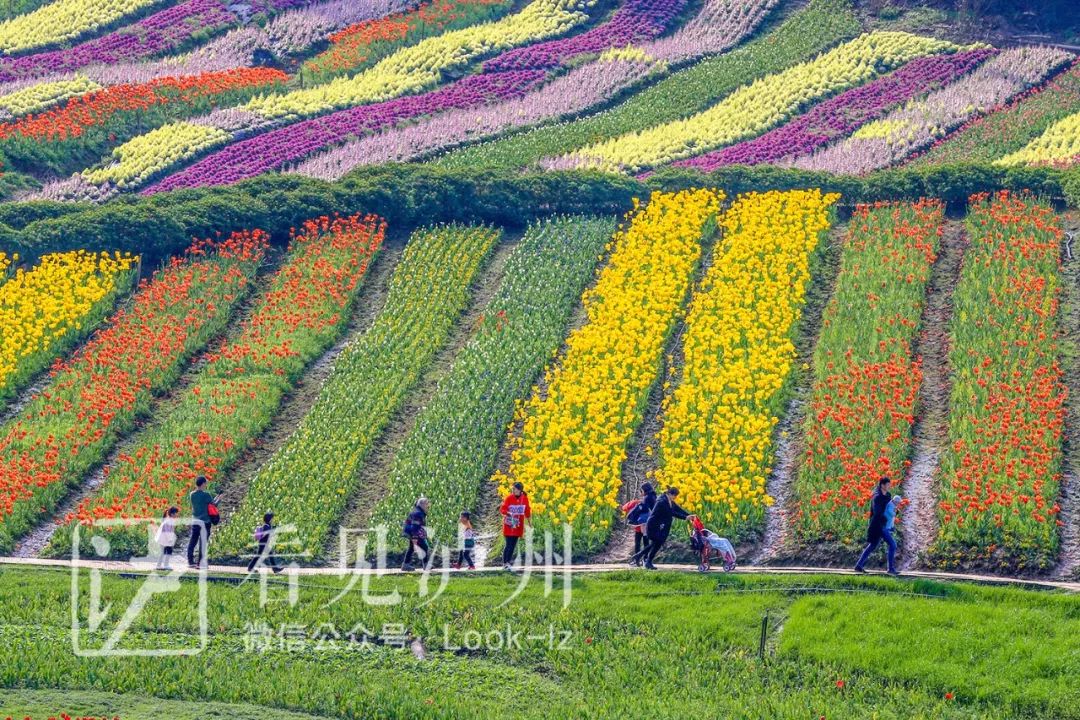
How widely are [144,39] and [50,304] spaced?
923 inches

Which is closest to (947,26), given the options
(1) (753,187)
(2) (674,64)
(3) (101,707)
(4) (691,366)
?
(2) (674,64)

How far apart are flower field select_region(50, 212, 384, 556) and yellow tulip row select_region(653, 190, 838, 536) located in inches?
338

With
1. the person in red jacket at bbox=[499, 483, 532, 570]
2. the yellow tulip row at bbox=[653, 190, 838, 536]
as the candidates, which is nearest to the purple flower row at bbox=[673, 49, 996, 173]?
the yellow tulip row at bbox=[653, 190, 838, 536]

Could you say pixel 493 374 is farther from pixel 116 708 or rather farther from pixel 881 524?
pixel 116 708

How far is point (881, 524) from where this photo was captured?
26.1 metres

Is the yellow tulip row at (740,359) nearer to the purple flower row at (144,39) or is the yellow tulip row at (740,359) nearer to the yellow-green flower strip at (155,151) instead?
the yellow-green flower strip at (155,151)

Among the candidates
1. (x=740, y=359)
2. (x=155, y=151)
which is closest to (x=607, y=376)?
(x=740, y=359)

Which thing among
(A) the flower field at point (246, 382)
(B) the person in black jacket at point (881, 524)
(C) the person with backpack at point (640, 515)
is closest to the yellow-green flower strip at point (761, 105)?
(A) the flower field at point (246, 382)

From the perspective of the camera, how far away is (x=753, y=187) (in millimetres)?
42906

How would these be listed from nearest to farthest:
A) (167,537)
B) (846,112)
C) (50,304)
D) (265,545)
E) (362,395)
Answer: (167,537) < (265,545) < (362,395) < (50,304) < (846,112)

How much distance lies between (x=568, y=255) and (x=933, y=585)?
17.4m

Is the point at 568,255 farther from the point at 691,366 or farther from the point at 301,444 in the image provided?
the point at 301,444

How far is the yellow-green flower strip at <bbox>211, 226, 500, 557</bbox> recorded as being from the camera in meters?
30.2

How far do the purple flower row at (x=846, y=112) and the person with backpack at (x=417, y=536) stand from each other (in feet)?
67.0
